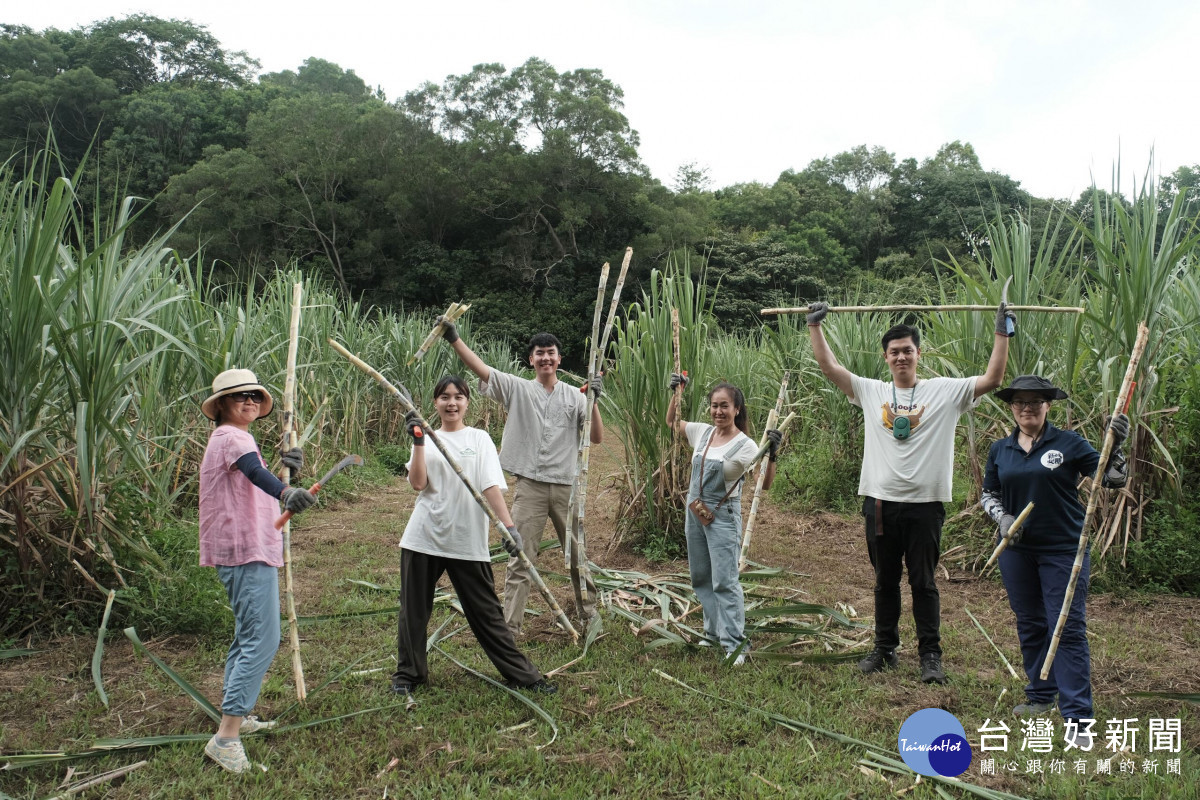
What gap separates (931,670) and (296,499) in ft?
9.42

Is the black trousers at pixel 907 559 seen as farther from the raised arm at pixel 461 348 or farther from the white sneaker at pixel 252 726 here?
the white sneaker at pixel 252 726

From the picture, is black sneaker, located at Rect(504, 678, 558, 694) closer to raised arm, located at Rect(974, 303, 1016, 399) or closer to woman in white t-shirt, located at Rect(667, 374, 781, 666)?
woman in white t-shirt, located at Rect(667, 374, 781, 666)

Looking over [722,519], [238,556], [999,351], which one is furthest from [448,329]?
[999,351]

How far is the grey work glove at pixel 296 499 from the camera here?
247cm

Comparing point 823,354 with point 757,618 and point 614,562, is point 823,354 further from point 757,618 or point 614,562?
point 614,562

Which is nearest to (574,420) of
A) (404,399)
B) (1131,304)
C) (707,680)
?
(404,399)

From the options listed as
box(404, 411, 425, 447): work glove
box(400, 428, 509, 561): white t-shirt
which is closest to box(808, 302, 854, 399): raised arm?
box(400, 428, 509, 561): white t-shirt

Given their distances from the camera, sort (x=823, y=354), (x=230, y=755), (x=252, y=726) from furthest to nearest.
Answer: (x=823, y=354), (x=252, y=726), (x=230, y=755)

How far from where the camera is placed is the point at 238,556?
8.67 ft

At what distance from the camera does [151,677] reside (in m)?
3.40

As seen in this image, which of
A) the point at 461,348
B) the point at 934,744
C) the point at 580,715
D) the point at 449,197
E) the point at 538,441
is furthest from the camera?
the point at 449,197

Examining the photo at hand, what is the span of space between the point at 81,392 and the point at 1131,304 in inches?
212

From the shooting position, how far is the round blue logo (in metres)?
2.67

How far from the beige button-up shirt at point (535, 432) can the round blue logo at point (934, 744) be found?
2049 mm
